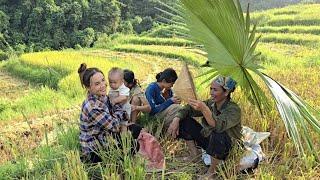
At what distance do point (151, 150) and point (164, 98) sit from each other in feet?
3.36

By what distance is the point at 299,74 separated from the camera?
7.92m

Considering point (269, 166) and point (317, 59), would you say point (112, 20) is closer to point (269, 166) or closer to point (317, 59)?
point (317, 59)

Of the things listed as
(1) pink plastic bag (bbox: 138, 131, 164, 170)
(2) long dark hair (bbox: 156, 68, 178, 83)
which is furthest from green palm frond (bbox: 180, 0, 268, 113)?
(2) long dark hair (bbox: 156, 68, 178, 83)

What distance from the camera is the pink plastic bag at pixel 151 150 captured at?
3.91 m

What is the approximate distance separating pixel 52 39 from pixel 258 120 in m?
26.8

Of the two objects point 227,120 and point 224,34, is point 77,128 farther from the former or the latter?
point 224,34

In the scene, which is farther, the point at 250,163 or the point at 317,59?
the point at 317,59

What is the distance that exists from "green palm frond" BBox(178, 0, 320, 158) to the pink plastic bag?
1277mm

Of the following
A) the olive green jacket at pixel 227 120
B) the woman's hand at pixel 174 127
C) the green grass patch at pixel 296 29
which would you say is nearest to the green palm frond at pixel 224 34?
the olive green jacket at pixel 227 120

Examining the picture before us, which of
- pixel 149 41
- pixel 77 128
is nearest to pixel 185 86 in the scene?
pixel 77 128

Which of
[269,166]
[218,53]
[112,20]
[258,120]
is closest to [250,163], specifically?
[269,166]

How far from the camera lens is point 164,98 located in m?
4.87

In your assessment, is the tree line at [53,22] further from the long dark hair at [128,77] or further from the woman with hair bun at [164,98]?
the woman with hair bun at [164,98]

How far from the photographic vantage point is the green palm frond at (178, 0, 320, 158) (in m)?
2.53
